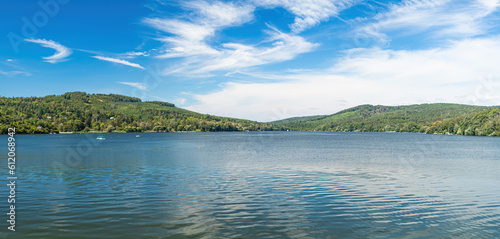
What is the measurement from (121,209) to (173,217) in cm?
405

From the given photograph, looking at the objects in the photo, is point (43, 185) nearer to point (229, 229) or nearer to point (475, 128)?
point (229, 229)

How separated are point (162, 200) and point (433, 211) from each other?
17.8 meters

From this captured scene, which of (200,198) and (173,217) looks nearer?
(173,217)

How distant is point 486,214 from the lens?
18781 mm

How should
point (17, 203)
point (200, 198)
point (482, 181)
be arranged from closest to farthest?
point (17, 203) < point (200, 198) < point (482, 181)

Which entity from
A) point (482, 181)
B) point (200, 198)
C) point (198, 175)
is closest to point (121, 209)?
point (200, 198)

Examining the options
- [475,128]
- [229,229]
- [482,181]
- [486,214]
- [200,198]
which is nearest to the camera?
[229,229]

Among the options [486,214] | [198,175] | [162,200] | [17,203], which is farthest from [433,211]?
[17,203]

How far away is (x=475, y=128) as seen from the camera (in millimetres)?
186125

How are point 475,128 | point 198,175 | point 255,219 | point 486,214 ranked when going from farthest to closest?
1. point 475,128
2. point 198,175
3. point 486,214
4. point 255,219

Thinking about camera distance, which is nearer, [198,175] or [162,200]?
[162,200]

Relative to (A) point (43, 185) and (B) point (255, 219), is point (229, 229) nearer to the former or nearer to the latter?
(B) point (255, 219)

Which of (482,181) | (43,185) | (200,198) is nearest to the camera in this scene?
(200,198)

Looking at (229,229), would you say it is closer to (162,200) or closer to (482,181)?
(162,200)
